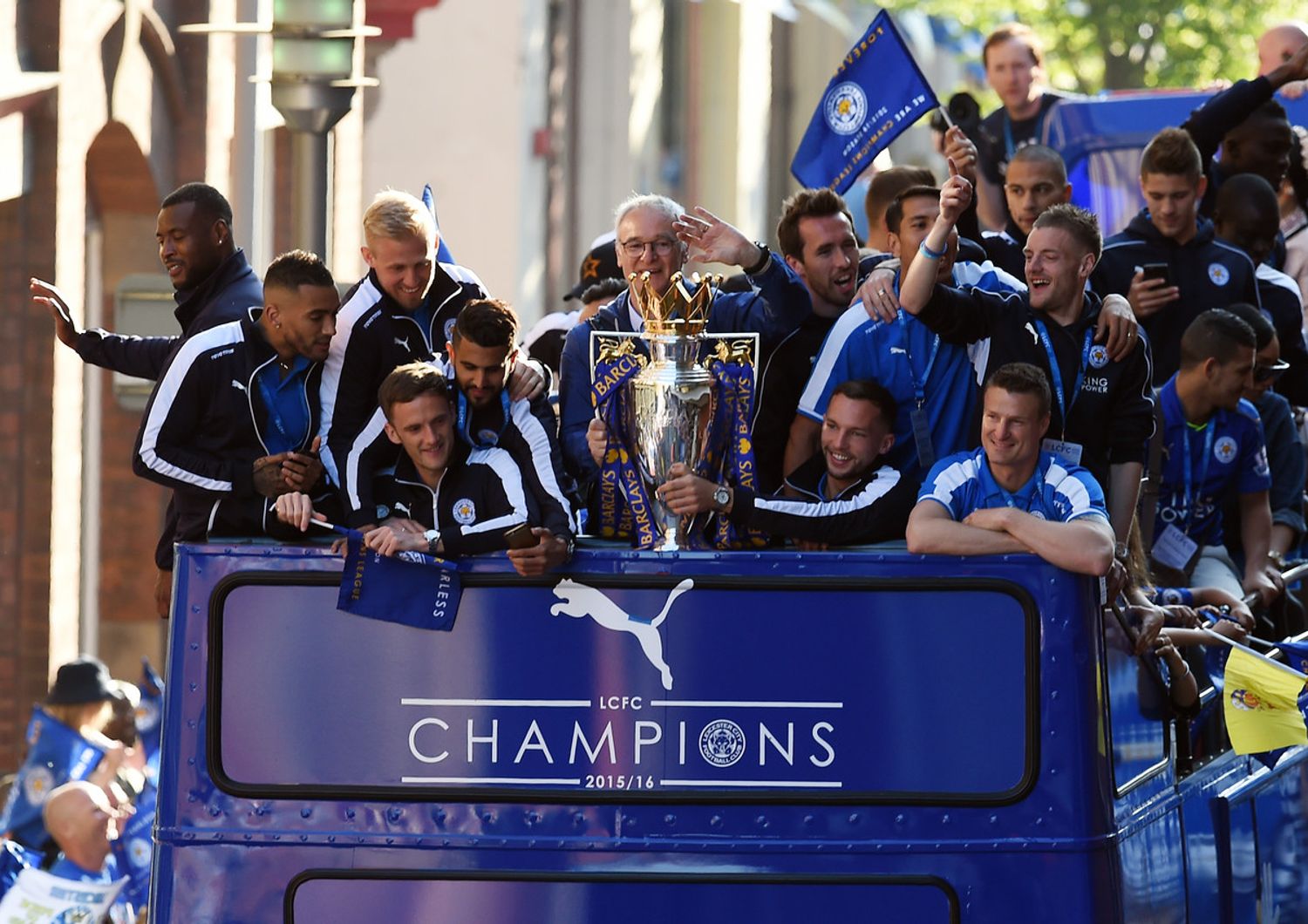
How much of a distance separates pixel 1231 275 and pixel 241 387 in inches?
172

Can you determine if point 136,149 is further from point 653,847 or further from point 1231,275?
point 653,847

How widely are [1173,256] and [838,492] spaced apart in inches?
126

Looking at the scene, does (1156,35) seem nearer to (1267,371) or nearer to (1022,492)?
(1267,371)

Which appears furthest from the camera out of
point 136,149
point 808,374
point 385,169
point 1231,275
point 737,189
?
point 737,189

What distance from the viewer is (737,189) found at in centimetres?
3384

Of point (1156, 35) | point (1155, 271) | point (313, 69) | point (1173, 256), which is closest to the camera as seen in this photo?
point (1155, 271)

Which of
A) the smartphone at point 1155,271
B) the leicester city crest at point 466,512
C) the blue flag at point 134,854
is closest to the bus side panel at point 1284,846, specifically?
Answer: the smartphone at point 1155,271

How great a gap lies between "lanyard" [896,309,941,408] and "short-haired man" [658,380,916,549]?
0.23m

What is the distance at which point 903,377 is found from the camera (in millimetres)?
7109

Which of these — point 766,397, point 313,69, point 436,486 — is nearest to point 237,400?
point 436,486

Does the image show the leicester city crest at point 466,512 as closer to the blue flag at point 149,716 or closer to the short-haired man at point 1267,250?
the blue flag at point 149,716

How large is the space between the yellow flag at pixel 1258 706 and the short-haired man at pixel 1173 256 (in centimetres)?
243

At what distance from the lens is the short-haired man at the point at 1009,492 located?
6.17 meters

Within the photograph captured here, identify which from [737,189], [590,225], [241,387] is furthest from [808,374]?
[737,189]
